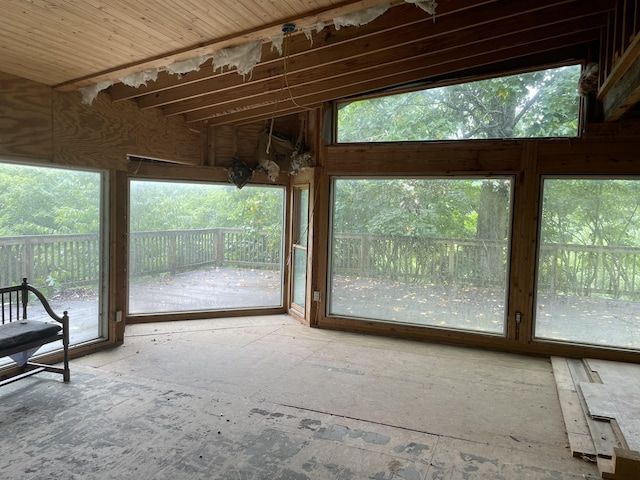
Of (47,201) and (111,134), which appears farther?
(111,134)

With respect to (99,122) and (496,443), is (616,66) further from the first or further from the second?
(99,122)

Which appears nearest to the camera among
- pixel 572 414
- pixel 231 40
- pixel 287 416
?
pixel 231 40

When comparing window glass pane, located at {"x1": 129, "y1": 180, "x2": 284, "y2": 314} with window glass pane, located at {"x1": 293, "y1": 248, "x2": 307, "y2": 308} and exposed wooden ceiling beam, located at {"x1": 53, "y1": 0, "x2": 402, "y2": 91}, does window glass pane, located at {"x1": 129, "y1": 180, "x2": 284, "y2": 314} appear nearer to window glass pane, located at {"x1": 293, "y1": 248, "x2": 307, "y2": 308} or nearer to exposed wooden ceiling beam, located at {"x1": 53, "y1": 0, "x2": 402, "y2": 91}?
→ window glass pane, located at {"x1": 293, "y1": 248, "x2": 307, "y2": 308}

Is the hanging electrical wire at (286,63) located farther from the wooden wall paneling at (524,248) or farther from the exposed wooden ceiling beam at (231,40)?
the wooden wall paneling at (524,248)

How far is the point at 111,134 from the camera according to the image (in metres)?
4.10

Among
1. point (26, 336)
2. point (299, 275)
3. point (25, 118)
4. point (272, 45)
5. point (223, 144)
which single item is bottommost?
point (26, 336)

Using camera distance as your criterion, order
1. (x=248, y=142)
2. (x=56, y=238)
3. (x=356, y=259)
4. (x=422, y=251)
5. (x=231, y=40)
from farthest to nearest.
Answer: (x=248, y=142)
(x=356, y=259)
(x=422, y=251)
(x=56, y=238)
(x=231, y=40)

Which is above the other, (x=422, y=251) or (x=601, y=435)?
(x=422, y=251)

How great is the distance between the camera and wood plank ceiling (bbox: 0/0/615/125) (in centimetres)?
241

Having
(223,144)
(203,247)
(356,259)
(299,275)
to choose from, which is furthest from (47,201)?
(356,259)

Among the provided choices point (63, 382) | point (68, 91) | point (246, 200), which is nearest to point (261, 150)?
point (246, 200)

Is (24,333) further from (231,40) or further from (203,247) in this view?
(203,247)

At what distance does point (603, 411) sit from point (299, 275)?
3.55 m

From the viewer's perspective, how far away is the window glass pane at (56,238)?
138 inches
